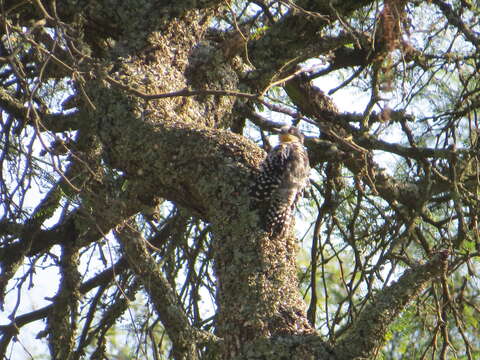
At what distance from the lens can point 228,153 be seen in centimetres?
287

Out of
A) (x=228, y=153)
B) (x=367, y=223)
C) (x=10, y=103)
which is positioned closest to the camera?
(x=228, y=153)

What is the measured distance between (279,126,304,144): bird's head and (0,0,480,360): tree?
0.46 ft

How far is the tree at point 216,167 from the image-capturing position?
8.20 feet

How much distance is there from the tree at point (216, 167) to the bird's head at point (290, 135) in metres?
0.14

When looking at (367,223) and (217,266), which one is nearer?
(217,266)

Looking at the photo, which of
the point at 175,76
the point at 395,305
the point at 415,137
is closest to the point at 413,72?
the point at 415,137

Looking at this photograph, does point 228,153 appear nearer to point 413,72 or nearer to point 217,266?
point 217,266

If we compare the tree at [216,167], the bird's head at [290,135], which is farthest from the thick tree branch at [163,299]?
the bird's head at [290,135]

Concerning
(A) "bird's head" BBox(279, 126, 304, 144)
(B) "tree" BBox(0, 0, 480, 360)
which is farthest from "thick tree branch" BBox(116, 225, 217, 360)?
(A) "bird's head" BBox(279, 126, 304, 144)

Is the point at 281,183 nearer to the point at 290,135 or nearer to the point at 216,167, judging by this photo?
the point at 216,167

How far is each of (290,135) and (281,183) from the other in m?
1.27

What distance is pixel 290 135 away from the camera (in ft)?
13.7

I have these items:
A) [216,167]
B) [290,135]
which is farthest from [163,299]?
[290,135]

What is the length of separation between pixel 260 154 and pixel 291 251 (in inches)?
19.1
